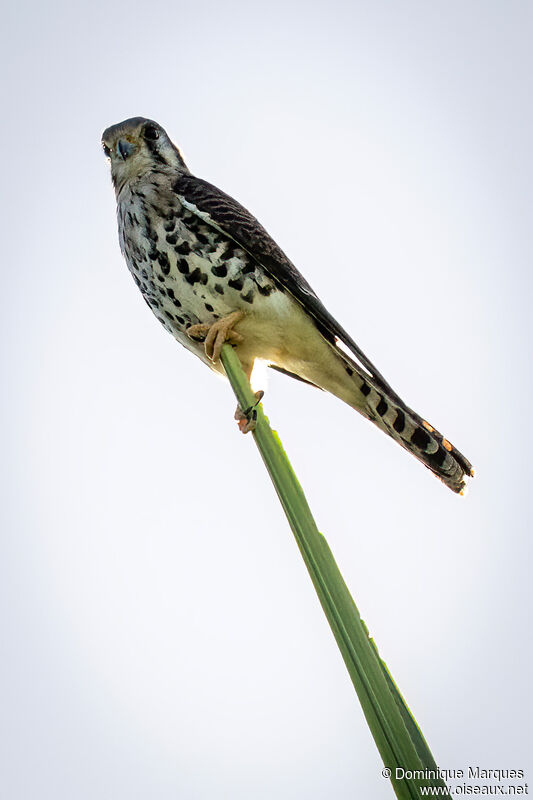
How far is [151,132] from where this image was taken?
16.9 ft

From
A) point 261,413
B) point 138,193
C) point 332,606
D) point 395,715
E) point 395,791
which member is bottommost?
point 395,791

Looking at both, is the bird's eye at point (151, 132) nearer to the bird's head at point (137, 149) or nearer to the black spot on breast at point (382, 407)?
the bird's head at point (137, 149)

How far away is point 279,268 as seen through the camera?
4.19 m

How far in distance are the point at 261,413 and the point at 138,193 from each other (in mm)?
2522

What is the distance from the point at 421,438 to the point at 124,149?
2.60 m

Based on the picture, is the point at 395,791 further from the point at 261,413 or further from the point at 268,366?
the point at 268,366

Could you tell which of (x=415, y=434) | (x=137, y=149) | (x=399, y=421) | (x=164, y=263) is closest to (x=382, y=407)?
(x=399, y=421)

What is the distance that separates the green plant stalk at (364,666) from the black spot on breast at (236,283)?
2161 mm

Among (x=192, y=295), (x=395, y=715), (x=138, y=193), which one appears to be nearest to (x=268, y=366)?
(x=192, y=295)

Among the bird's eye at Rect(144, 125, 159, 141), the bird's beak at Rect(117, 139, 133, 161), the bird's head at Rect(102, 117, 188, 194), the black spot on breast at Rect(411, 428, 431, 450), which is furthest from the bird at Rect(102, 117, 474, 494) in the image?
the bird's eye at Rect(144, 125, 159, 141)

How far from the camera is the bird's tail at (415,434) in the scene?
3.69 metres

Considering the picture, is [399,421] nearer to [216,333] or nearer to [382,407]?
[382,407]

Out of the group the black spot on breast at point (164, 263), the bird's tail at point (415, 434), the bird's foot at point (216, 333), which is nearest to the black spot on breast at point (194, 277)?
the black spot on breast at point (164, 263)

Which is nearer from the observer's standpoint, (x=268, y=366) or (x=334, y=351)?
(x=334, y=351)
